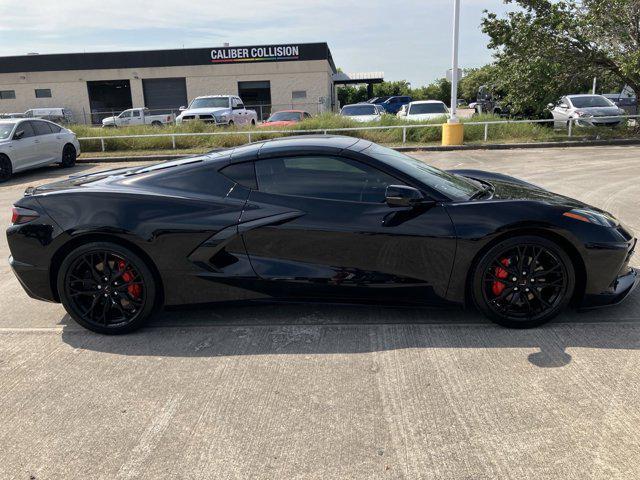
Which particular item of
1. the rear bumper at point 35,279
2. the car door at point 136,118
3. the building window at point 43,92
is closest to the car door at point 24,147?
the rear bumper at point 35,279

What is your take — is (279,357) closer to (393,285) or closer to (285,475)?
(393,285)

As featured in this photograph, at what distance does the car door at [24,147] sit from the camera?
541 inches

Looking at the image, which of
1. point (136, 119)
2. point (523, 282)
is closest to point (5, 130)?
point (523, 282)

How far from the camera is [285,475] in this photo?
Result: 2.54 meters

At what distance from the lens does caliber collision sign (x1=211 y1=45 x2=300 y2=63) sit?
42875 millimetres

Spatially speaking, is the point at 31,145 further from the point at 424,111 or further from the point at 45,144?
the point at 424,111

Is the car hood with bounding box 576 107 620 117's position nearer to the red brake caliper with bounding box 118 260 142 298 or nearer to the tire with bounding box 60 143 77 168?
the tire with bounding box 60 143 77 168

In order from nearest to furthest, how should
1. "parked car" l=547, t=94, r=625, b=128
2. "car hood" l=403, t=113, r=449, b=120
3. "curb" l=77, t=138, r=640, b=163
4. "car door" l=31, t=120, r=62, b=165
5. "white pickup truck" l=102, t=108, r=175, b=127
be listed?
1. "car door" l=31, t=120, r=62, b=165
2. "curb" l=77, t=138, r=640, b=163
3. "parked car" l=547, t=94, r=625, b=128
4. "car hood" l=403, t=113, r=449, b=120
5. "white pickup truck" l=102, t=108, r=175, b=127

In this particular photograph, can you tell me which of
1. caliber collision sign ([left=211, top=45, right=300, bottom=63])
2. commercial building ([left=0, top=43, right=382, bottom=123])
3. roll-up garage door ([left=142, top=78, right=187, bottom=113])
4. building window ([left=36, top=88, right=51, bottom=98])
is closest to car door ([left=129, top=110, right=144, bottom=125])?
commercial building ([left=0, top=43, right=382, bottom=123])

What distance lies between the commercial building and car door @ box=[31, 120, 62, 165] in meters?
27.8

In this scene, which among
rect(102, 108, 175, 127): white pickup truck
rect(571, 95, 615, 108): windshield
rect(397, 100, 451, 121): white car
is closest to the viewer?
rect(571, 95, 615, 108): windshield

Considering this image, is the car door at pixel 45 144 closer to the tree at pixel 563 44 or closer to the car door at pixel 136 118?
the tree at pixel 563 44

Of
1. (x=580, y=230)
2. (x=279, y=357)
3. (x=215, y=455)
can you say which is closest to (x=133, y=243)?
(x=279, y=357)

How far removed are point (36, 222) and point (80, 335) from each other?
0.93 meters
